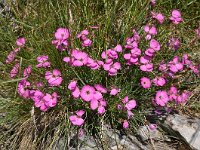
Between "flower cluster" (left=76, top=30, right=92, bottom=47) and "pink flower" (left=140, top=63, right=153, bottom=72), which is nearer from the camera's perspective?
"pink flower" (left=140, top=63, right=153, bottom=72)

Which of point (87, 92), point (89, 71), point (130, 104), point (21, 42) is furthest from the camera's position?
point (21, 42)

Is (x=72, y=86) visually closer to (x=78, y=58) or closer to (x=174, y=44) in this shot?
(x=78, y=58)

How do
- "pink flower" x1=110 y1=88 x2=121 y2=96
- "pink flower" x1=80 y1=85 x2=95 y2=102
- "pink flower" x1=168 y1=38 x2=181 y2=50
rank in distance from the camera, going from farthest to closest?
"pink flower" x1=168 y1=38 x2=181 y2=50, "pink flower" x1=110 y1=88 x2=121 y2=96, "pink flower" x1=80 y1=85 x2=95 y2=102

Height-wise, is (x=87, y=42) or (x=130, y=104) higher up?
(x=87, y=42)

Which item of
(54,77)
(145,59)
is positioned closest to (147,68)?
(145,59)

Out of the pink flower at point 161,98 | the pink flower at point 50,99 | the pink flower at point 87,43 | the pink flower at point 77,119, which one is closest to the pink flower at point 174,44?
the pink flower at point 161,98

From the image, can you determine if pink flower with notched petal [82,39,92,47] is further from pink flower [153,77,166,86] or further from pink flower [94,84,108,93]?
pink flower [153,77,166,86]

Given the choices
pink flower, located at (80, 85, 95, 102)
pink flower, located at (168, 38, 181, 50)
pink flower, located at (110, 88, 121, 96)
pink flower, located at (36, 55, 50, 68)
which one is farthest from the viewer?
pink flower, located at (168, 38, 181, 50)

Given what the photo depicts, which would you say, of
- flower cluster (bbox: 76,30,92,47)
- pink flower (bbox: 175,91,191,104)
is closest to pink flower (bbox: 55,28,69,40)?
flower cluster (bbox: 76,30,92,47)

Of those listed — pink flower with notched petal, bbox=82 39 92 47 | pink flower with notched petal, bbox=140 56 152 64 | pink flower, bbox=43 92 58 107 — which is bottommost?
pink flower, bbox=43 92 58 107
